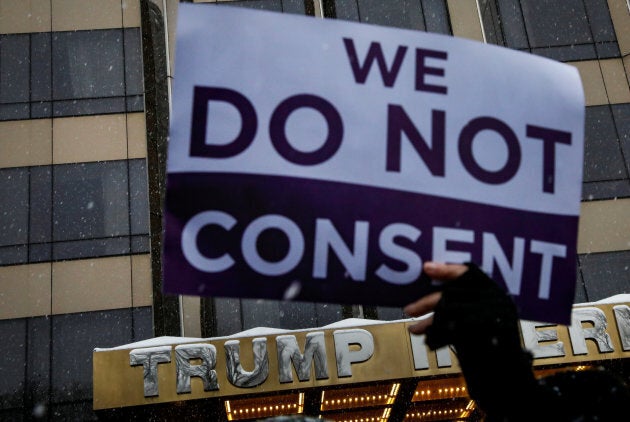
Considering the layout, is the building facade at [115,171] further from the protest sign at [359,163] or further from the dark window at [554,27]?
the protest sign at [359,163]

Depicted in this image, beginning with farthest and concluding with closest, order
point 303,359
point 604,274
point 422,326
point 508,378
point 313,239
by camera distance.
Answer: point 604,274
point 303,359
point 313,239
point 422,326
point 508,378

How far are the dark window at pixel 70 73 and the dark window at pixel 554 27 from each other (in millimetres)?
9521

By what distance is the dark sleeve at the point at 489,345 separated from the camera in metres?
1.55

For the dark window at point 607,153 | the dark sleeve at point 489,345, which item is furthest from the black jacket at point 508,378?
the dark window at point 607,153

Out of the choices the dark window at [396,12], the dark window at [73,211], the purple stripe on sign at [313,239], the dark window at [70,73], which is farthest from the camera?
the dark window at [396,12]

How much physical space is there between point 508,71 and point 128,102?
14.7 metres

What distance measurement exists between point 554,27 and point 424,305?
53.9 ft

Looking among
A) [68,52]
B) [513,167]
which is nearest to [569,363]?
[513,167]

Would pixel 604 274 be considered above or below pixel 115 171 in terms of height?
below

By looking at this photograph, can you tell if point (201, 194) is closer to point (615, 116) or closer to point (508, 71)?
point (508, 71)

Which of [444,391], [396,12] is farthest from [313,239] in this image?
[396,12]

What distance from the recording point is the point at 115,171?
50.1 feet

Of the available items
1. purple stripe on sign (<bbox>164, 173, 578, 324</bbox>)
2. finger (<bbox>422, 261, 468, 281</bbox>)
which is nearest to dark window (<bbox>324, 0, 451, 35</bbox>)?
purple stripe on sign (<bbox>164, 173, 578, 324</bbox>)

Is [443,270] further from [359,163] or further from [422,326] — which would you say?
[359,163]
